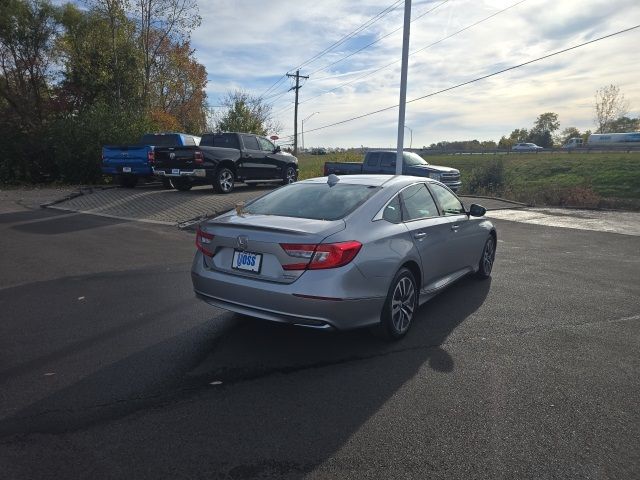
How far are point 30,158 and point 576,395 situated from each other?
72.3 ft

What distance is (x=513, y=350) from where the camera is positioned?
421 centimetres

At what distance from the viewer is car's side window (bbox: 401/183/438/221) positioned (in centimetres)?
477

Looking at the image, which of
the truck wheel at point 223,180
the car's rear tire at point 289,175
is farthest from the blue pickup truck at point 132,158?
the car's rear tire at point 289,175

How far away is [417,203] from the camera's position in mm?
5031

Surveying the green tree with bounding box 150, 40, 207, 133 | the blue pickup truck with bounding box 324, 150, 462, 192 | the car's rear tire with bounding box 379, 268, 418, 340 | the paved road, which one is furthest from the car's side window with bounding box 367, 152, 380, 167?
the green tree with bounding box 150, 40, 207, 133

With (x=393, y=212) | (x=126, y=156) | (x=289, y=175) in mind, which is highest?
(x=126, y=156)

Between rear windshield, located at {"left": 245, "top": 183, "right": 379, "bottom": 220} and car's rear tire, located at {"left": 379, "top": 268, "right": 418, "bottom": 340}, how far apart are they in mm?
804

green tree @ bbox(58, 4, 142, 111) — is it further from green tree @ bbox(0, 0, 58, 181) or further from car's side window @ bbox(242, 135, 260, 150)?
car's side window @ bbox(242, 135, 260, 150)

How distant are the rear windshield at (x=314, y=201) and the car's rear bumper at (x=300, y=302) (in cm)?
75

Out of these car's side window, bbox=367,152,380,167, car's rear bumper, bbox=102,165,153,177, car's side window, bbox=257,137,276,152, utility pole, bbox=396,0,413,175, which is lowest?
car's rear bumper, bbox=102,165,153,177

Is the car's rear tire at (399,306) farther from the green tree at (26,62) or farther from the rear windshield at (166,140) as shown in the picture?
the green tree at (26,62)

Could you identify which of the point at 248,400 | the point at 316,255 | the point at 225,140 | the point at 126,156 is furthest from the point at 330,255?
Result: the point at 126,156

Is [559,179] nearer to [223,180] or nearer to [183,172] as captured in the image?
[223,180]

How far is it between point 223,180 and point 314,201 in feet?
35.2
